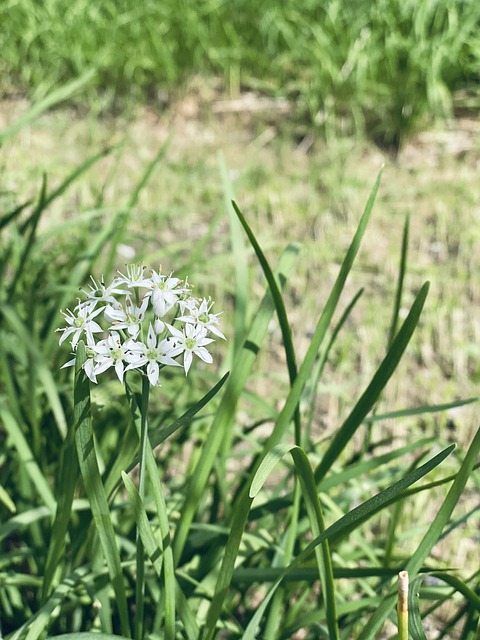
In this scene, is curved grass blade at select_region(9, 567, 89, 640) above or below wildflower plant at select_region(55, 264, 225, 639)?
below

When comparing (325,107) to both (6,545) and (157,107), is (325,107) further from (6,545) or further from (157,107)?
(6,545)

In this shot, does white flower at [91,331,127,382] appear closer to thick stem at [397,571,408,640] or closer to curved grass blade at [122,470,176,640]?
curved grass blade at [122,470,176,640]

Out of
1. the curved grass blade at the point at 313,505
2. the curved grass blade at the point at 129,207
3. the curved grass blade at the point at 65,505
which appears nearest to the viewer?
the curved grass blade at the point at 313,505

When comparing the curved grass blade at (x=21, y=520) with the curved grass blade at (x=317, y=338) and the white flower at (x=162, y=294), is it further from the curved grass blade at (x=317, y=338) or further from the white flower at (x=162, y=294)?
the white flower at (x=162, y=294)

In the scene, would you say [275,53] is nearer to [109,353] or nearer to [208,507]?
[208,507]

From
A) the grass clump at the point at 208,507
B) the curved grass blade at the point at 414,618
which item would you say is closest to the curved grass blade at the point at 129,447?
the grass clump at the point at 208,507

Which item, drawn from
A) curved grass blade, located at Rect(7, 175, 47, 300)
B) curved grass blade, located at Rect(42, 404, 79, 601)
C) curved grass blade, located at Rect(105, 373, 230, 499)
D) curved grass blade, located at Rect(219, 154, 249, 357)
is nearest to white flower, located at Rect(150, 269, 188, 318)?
curved grass blade, located at Rect(105, 373, 230, 499)
